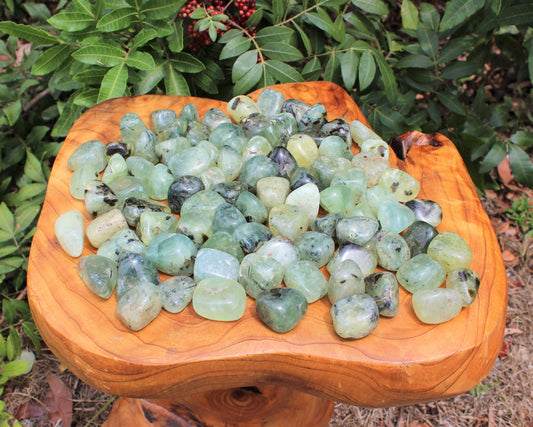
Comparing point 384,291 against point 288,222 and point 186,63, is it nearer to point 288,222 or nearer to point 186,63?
point 288,222

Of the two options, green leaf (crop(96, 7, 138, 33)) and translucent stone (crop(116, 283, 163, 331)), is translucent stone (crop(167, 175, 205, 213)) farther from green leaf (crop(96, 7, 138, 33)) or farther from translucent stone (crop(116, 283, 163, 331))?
green leaf (crop(96, 7, 138, 33))

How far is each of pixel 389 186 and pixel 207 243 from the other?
41 cm

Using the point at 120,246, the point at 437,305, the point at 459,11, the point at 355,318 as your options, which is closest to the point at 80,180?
the point at 120,246

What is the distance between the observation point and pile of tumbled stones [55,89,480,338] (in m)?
0.86

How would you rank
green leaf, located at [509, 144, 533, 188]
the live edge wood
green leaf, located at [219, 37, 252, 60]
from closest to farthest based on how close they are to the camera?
the live edge wood, green leaf, located at [219, 37, 252, 60], green leaf, located at [509, 144, 533, 188]

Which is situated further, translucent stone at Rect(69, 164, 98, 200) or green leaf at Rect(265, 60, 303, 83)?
green leaf at Rect(265, 60, 303, 83)

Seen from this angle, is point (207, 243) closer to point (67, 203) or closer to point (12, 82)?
point (67, 203)

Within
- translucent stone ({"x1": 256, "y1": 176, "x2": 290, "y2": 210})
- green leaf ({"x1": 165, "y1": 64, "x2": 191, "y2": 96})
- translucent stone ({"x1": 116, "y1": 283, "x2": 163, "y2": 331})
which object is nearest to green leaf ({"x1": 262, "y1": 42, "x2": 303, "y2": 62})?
green leaf ({"x1": 165, "y1": 64, "x2": 191, "y2": 96})

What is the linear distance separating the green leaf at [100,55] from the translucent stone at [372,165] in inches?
23.7

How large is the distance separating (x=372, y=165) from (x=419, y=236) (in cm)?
21

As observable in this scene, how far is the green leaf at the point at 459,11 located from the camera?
1.34m

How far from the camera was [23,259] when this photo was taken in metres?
1.48

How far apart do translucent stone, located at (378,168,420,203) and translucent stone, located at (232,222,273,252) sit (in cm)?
30

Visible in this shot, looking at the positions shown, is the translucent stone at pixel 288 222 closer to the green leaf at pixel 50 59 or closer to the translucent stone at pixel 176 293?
the translucent stone at pixel 176 293
